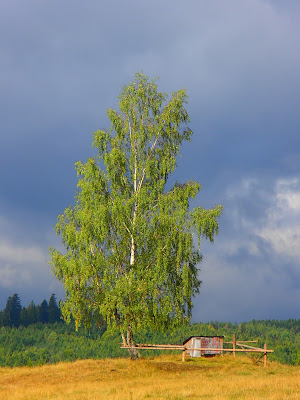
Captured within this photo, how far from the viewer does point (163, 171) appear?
123ft

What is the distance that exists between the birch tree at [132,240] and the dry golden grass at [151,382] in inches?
147

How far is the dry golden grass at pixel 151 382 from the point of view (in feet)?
74.9

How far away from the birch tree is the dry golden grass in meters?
3.72

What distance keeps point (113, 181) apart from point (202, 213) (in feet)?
Result: 22.8

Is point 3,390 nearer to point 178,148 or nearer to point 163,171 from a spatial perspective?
point 163,171

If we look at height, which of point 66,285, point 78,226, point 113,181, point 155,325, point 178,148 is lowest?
point 155,325

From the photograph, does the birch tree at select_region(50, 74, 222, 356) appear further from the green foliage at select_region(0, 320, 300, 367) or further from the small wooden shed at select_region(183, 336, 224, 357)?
the green foliage at select_region(0, 320, 300, 367)

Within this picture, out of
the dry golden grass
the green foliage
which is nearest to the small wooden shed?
the dry golden grass

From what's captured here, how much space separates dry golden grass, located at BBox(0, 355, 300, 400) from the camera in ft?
74.9

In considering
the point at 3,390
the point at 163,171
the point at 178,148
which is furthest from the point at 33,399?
the point at 178,148

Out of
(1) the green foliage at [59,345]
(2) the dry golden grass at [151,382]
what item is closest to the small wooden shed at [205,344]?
(2) the dry golden grass at [151,382]

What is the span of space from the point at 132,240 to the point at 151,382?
1102cm

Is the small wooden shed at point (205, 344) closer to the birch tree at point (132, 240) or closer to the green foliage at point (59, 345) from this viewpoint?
the birch tree at point (132, 240)

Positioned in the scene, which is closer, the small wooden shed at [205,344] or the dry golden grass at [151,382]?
the dry golden grass at [151,382]
